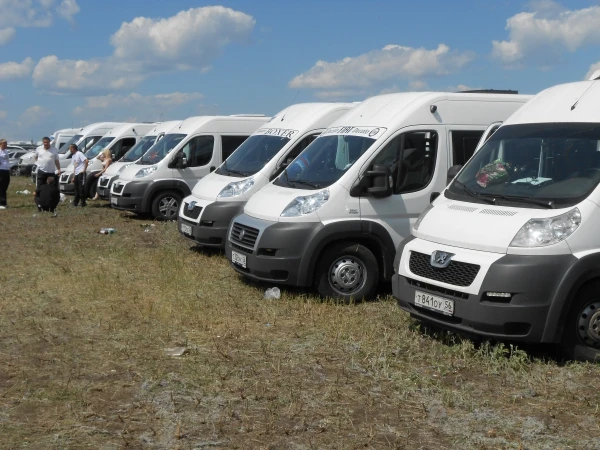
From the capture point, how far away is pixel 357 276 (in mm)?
9508

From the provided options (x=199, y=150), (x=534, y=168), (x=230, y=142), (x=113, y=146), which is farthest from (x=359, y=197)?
(x=113, y=146)

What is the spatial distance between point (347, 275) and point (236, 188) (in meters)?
3.51

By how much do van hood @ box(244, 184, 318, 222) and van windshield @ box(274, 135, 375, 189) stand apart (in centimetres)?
15

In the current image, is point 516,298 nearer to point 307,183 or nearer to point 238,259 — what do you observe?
point 307,183

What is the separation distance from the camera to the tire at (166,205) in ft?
58.8

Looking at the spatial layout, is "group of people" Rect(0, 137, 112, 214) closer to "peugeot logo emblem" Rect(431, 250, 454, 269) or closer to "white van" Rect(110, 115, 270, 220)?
"white van" Rect(110, 115, 270, 220)

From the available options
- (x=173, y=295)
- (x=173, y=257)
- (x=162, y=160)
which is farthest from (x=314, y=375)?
(x=162, y=160)

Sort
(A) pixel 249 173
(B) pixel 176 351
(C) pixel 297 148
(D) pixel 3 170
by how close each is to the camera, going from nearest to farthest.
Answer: (B) pixel 176 351 < (C) pixel 297 148 < (A) pixel 249 173 < (D) pixel 3 170

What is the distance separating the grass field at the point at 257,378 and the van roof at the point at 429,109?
2050 millimetres

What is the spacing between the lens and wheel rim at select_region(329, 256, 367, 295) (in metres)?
9.46

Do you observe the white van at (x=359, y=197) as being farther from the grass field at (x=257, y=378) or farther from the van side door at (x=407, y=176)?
the grass field at (x=257, y=378)

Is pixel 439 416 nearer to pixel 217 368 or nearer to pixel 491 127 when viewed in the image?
pixel 217 368

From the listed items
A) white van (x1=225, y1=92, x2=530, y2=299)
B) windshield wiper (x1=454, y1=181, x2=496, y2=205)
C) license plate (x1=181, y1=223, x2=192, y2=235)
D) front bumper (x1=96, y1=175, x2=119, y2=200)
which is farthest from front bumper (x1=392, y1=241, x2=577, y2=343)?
front bumper (x1=96, y1=175, x2=119, y2=200)

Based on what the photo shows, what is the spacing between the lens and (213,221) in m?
12.4
